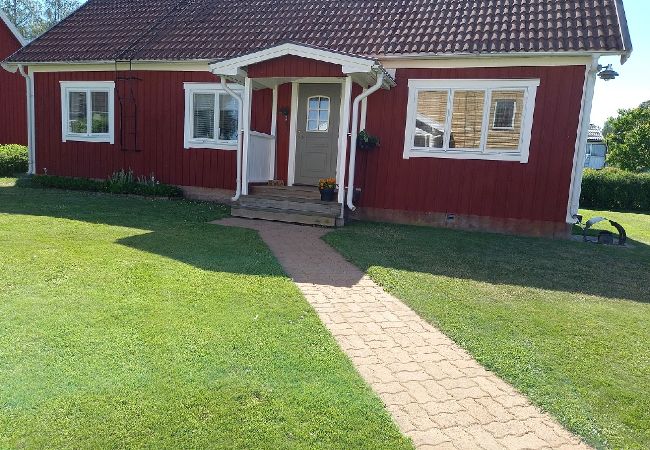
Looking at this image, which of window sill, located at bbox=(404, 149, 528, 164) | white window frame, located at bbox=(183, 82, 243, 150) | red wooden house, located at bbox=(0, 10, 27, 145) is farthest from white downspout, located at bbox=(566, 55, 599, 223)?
red wooden house, located at bbox=(0, 10, 27, 145)

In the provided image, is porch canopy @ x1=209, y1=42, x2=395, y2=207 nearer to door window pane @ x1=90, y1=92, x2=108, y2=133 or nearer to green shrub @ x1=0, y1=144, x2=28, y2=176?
door window pane @ x1=90, y1=92, x2=108, y2=133

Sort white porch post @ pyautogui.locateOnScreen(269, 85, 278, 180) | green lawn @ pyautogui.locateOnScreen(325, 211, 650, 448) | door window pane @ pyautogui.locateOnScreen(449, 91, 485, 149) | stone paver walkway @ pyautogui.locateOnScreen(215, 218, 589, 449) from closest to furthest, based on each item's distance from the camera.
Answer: stone paver walkway @ pyautogui.locateOnScreen(215, 218, 589, 449), green lawn @ pyautogui.locateOnScreen(325, 211, 650, 448), door window pane @ pyautogui.locateOnScreen(449, 91, 485, 149), white porch post @ pyautogui.locateOnScreen(269, 85, 278, 180)

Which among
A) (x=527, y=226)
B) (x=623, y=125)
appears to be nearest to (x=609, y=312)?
(x=527, y=226)

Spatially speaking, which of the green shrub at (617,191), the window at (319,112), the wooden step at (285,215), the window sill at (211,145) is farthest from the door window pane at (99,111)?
the green shrub at (617,191)

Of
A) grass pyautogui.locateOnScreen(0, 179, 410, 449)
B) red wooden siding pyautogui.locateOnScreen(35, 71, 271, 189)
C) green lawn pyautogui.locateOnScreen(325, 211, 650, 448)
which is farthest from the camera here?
red wooden siding pyautogui.locateOnScreen(35, 71, 271, 189)

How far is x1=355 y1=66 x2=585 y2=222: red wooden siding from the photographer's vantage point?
8648 millimetres

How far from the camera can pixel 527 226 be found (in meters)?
9.10

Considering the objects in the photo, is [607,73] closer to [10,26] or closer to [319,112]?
[319,112]

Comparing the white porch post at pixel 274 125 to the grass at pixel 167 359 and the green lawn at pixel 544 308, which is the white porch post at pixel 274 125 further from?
the grass at pixel 167 359

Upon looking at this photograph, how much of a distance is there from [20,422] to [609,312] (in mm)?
5013

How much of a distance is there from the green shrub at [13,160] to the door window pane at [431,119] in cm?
1251

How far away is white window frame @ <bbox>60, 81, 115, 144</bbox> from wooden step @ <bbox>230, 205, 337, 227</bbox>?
195 inches

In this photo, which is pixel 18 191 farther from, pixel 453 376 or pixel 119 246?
pixel 453 376

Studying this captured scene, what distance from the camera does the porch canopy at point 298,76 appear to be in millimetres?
8289
